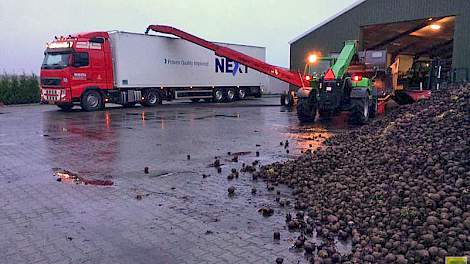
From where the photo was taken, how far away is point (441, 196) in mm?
4715

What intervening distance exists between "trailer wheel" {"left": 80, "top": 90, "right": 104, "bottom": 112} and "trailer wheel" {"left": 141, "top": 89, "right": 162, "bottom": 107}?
3.03 m

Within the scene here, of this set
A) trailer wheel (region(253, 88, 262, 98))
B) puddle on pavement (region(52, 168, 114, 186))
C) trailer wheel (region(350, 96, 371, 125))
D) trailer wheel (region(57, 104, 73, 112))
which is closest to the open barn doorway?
trailer wheel (region(350, 96, 371, 125))

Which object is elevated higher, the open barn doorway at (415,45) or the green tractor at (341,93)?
the open barn doorway at (415,45)

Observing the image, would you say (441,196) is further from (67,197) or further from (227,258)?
(67,197)

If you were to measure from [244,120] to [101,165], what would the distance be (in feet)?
30.8

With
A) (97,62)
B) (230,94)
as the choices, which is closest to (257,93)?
(230,94)

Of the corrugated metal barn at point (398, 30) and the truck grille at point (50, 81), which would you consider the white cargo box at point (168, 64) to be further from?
the corrugated metal barn at point (398, 30)

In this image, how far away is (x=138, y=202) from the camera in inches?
229

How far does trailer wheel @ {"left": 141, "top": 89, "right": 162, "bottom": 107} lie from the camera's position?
2517 cm

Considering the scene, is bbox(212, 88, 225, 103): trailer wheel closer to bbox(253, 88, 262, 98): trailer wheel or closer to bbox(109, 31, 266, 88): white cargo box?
bbox(109, 31, 266, 88): white cargo box

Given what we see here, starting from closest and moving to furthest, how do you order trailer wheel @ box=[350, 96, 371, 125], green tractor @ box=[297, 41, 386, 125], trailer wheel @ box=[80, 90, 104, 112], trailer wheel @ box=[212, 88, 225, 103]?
trailer wheel @ box=[350, 96, 371, 125], green tractor @ box=[297, 41, 386, 125], trailer wheel @ box=[80, 90, 104, 112], trailer wheel @ box=[212, 88, 225, 103]

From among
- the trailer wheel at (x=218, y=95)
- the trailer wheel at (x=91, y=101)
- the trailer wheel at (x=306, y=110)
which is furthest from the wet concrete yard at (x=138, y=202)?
the trailer wheel at (x=218, y=95)

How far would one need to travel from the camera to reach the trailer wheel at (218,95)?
96.3ft

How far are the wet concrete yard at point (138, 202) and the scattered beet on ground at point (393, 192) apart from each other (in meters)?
0.51
